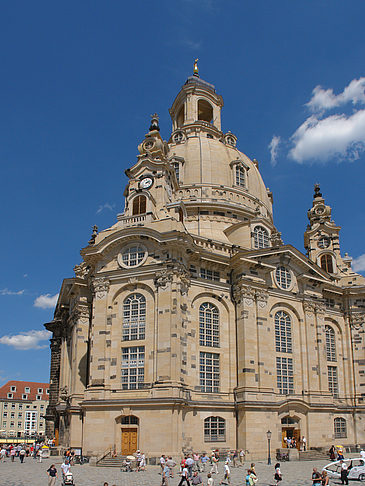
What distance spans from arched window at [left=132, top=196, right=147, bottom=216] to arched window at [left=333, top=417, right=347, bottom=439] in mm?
31089

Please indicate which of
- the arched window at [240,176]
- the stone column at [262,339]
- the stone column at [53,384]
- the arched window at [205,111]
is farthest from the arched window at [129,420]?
the arched window at [205,111]

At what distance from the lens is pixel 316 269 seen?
57.1m

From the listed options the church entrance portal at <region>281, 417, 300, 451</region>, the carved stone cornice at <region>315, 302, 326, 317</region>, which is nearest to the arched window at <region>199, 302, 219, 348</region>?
the church entrance portal at <region>281, 417, 300, 451</region>

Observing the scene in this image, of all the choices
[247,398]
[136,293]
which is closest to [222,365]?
[247,398]

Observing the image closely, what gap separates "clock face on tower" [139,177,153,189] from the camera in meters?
52.9

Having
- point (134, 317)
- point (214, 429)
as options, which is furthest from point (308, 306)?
point (134, 317)

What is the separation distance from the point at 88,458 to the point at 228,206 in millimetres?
33509

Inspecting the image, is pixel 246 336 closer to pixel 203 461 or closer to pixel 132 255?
pixel 203 461

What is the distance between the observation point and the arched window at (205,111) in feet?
270

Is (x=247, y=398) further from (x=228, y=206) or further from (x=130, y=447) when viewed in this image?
(x=228, y=206)

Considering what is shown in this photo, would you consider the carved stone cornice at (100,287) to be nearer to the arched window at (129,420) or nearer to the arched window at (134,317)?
the arched window at (134,317)

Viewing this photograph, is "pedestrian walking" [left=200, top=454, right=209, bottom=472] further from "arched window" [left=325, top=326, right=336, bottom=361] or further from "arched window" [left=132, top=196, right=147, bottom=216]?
"arched window" [left=132, top=196, right=147, bottom=216]

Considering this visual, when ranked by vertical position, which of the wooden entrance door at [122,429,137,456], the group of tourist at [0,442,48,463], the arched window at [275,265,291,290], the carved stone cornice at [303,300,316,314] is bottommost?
the group of tourist at [0,442,48,463]

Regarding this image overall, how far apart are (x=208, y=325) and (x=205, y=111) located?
1854 inches
